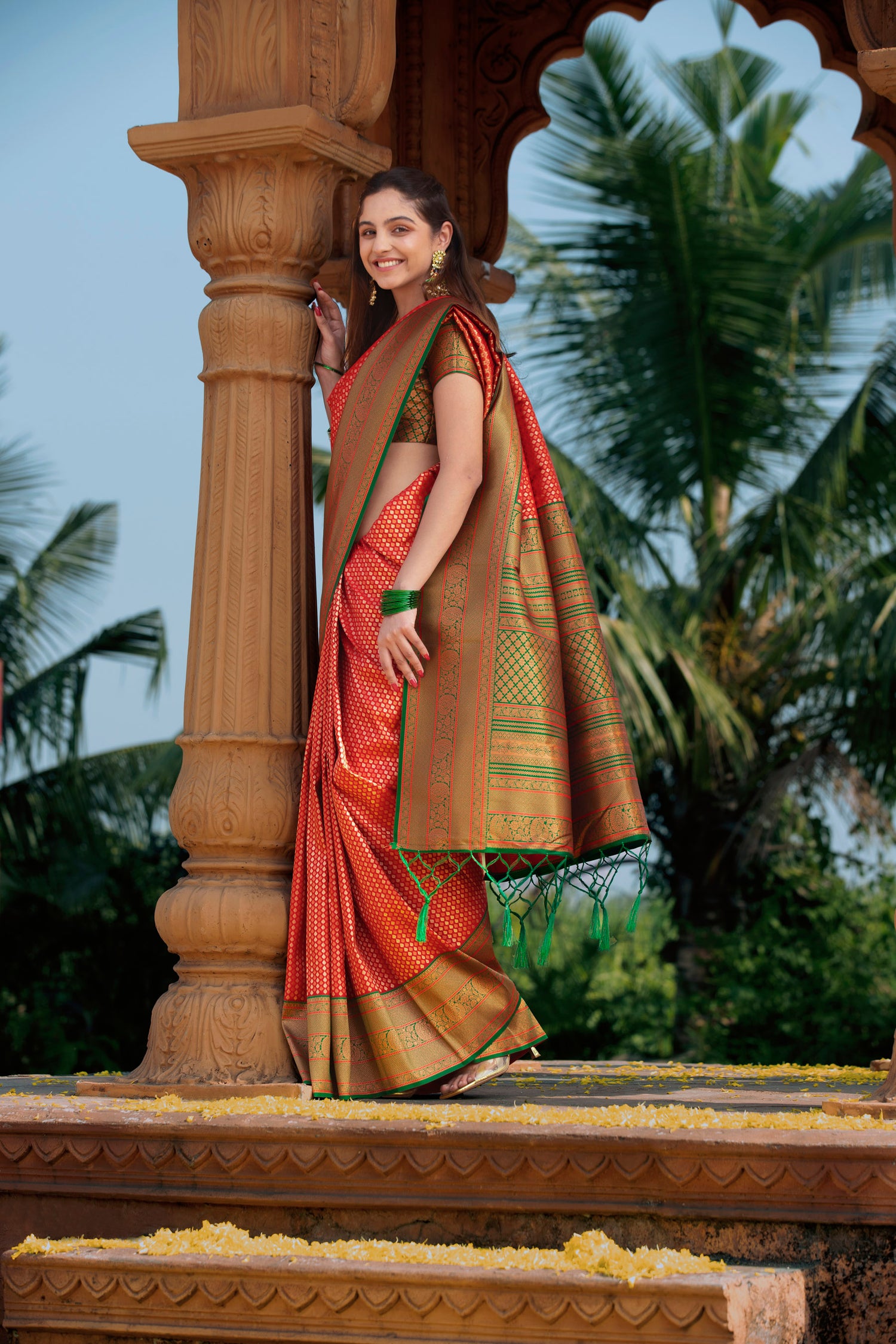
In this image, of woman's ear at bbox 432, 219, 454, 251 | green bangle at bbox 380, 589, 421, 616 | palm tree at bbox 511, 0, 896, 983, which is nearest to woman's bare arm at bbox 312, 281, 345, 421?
woman's ear at bbox 432, 219, 454, 251

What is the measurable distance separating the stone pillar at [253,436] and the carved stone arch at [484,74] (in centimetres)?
112

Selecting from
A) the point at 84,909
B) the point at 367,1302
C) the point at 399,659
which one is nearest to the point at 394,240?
the point at 399,659

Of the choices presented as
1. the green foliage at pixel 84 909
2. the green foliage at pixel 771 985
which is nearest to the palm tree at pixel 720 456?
the green foliage at pixel 771 985

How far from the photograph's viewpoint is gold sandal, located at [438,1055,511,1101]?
133 inches

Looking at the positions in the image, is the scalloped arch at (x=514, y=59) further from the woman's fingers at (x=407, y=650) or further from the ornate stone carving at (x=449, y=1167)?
the ornate stone carving at (x=449, y=1167)

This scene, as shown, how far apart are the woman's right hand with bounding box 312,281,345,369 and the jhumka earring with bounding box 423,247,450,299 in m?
0.24

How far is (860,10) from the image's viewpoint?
372 cm

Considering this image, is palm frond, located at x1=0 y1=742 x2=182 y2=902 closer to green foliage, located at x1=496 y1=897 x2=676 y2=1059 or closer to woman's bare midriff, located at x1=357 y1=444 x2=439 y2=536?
green foliage, located at x1=496 y1=897 x2=676 y2=1059

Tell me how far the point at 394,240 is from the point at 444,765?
1.14m

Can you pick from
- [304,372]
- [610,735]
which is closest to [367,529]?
[304,372]

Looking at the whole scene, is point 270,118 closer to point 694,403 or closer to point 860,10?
point 860,10

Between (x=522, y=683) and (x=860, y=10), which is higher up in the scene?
(x=860, y=10)

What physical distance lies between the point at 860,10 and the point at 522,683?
170 cm

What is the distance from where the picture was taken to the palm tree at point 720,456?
998cm
